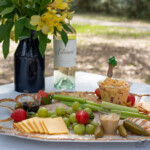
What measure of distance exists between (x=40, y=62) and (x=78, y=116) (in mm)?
511

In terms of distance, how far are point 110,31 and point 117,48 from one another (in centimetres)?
157

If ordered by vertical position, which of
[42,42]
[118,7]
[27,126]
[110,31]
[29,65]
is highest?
[118,7]

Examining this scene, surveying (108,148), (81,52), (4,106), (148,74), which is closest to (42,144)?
(108,148)

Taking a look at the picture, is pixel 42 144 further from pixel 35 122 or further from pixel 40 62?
pixel 40 62

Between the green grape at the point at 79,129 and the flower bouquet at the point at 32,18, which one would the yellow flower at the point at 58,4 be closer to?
the flower bouquet at the point at 32,18

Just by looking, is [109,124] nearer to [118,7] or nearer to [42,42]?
[42,42]

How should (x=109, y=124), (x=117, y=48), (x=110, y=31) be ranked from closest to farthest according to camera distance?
(x=109, y=124)
(x=117, y=48)
(x=110, y=31)

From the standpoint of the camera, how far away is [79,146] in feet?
2.91

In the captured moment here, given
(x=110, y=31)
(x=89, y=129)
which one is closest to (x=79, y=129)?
(x=89, y=129)

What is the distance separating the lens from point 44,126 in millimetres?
910

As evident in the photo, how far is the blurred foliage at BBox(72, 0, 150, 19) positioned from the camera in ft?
30.8

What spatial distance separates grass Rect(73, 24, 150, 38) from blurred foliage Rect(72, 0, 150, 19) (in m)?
2.48

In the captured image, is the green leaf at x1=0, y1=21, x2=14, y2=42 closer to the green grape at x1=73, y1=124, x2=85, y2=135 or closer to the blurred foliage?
the green grape at x1=73, y1=124, x2=85, y2=135

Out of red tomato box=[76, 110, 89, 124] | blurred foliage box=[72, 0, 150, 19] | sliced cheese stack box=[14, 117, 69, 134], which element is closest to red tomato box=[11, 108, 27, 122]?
sliced cheese stack box=[14, 117, 69, 134]
